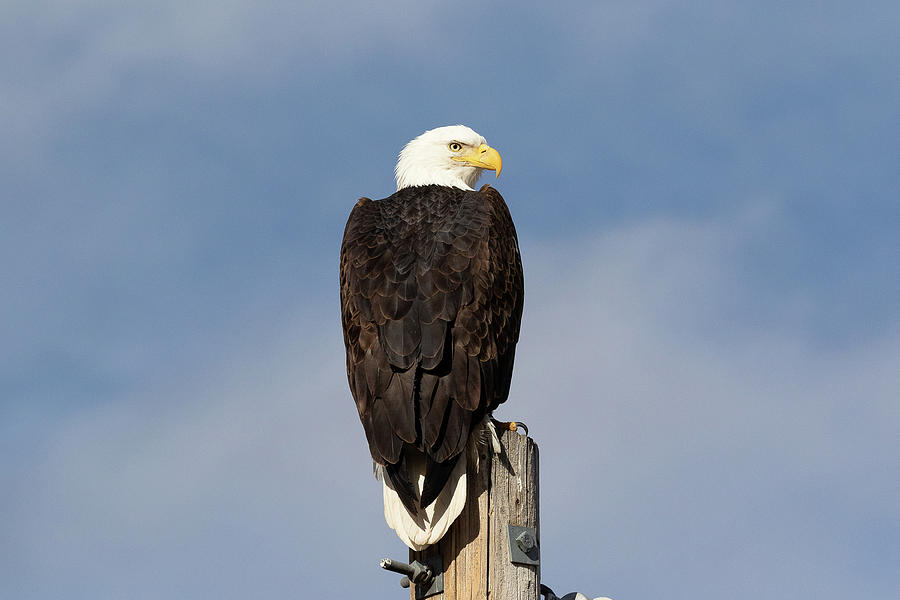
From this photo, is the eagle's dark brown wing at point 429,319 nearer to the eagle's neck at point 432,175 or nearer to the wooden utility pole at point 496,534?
the wooden utility pole at point 496,534

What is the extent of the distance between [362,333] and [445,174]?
214 cm

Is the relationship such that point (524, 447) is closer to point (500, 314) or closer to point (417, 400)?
point (417, 400)

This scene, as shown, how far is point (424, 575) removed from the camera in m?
4.74

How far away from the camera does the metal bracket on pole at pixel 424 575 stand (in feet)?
15.4

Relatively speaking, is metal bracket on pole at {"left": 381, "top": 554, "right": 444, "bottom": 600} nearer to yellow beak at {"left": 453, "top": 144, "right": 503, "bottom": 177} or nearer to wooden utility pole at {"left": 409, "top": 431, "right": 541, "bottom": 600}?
wooden utility pole at {"left": 409, "top": 431, "right": 541, "bottom": 600}

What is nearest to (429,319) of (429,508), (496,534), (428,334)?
(428,334)

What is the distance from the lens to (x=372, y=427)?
5.14 metres

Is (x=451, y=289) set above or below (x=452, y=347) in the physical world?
above

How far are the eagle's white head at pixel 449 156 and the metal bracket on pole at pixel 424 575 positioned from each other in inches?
128

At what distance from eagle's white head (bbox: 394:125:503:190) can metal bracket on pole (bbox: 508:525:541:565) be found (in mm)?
3197

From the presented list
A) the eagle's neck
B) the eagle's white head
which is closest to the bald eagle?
the eagle's neck

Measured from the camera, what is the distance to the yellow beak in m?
7.55

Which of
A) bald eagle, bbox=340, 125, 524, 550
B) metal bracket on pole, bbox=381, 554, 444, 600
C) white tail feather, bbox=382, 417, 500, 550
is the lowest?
metal bracket on pole, bbox=381, 554, 444, 600

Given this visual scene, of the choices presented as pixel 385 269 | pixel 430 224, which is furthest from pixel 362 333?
pixel 430 224
